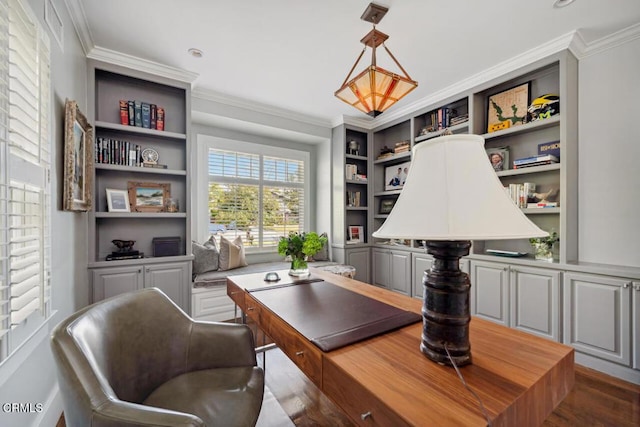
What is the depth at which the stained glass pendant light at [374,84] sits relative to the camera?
5.81 ft

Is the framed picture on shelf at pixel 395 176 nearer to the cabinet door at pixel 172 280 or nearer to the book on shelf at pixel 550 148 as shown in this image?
the book on shelf at pixel 550 148

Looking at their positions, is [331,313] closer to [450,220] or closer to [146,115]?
[450,220]

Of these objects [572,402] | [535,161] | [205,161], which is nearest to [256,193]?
[205,161]

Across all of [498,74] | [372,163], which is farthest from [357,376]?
[372,163]

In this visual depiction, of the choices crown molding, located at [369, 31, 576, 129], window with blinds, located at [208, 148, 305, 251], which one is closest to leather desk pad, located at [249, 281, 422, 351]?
window with blinds, located at [208, 148, 305, 251]

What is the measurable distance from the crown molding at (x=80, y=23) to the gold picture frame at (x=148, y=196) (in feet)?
3.94

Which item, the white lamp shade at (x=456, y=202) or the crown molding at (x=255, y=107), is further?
the crown molding at (x=255, y=107)

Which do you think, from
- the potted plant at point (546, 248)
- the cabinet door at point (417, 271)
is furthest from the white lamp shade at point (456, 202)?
the cabinet door at point (417, 271)

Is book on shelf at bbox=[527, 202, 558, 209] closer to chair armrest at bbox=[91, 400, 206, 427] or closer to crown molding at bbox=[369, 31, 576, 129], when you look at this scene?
crown molding at bbox=[369, 31, 576, 129]

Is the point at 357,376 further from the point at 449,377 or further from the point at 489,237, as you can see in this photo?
the point at 489,237

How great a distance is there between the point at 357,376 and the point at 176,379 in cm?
97

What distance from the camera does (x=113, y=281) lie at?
8.21 feet

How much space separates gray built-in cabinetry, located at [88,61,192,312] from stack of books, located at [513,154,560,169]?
3334 millimetres

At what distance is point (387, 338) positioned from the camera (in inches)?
41.7
